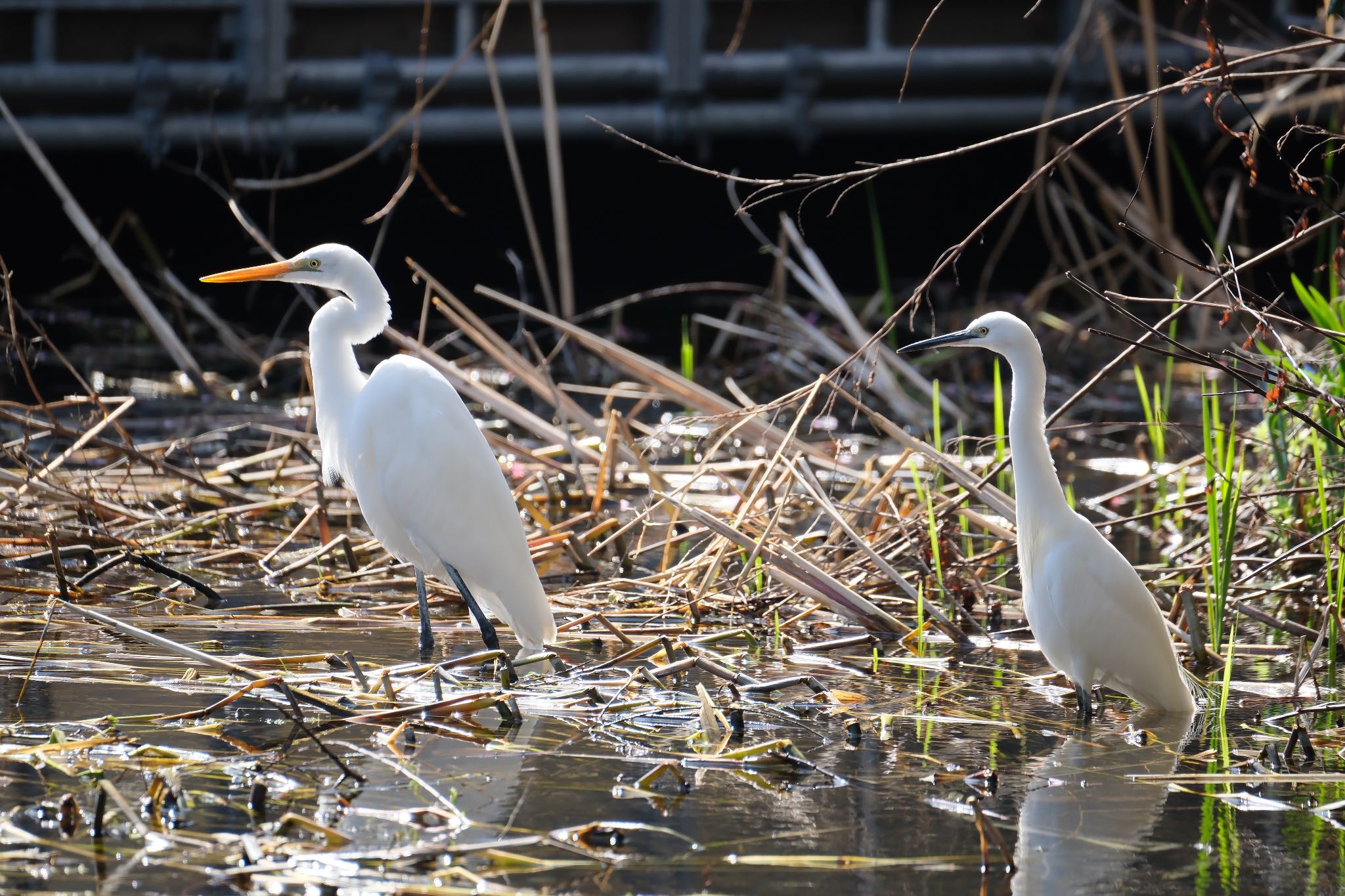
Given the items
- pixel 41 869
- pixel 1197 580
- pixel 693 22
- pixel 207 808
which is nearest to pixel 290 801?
pixel 207 808

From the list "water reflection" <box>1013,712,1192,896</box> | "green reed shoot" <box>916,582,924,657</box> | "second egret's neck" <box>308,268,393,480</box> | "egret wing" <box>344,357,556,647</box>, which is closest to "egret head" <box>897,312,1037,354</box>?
"green reed shoot" <box>916,582,924,657</box>

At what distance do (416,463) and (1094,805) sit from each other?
2236 millimetres

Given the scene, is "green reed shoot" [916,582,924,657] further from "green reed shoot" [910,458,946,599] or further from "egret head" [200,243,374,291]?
"egret head" [200,243,374,291]

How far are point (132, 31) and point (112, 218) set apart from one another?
1740 millimetres

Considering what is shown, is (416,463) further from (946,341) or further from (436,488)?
(946,341)

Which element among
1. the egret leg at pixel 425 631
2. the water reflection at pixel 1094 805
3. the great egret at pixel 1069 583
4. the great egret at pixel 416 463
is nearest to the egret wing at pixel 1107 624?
the great egret at pixel 1069 583

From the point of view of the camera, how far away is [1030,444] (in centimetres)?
435

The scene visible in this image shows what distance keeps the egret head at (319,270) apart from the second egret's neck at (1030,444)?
2.04 m

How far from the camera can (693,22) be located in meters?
10.3

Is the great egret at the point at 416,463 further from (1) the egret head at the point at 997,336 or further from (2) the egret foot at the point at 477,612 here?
(1) the egret head at the point at 997,336

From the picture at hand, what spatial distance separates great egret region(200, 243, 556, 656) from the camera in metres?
4.54

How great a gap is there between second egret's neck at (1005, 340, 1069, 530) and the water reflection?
630 millimetres

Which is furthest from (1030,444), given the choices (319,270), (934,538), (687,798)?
(319,270)

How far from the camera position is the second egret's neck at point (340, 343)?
16.2 ft
